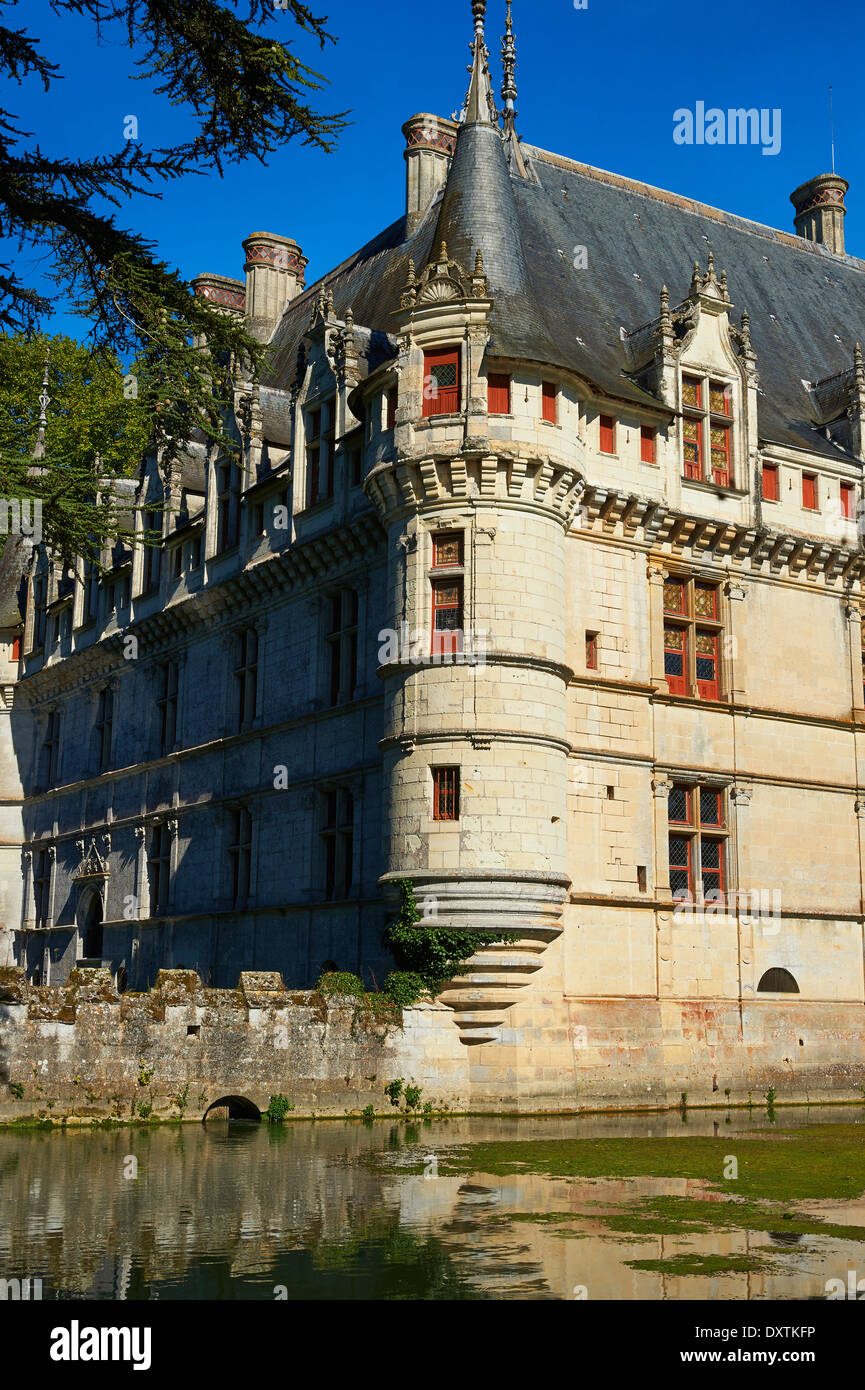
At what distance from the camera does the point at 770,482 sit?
87.2 ft

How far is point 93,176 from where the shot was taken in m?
10.5

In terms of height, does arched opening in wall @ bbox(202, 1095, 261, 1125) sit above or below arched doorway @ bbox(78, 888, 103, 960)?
below

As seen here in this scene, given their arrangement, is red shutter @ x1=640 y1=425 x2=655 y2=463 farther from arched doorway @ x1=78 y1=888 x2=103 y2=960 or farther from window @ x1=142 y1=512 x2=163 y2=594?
arched doorway @ x1=78 y1=888 x2=103 y2=960

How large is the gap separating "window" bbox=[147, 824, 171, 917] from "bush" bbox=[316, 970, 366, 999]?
1191cm

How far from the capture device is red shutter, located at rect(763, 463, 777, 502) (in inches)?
1043

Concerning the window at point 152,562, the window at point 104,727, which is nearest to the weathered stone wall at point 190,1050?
the window at point 152,562

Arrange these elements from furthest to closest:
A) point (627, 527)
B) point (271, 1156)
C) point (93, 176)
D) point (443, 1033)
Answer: point (627, 527), point (443, 1033), point (271, 1156), point (93, 176)

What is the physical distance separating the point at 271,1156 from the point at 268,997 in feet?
14.4

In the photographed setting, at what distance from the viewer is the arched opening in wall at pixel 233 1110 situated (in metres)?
18.0

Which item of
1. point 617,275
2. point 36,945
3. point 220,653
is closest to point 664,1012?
point 220,653

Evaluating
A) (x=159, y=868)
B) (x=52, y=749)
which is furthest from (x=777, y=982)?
(x=52, y=749)

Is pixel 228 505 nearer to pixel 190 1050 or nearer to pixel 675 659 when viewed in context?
pixel 675 659

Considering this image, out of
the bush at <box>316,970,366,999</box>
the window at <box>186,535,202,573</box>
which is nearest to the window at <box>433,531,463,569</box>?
the bush at <box>316,970,366,999</box>
